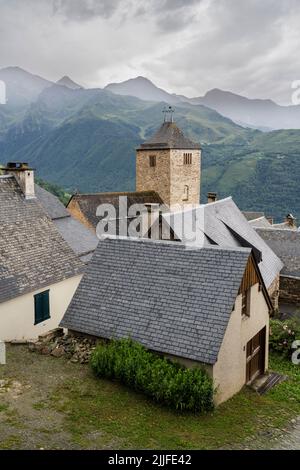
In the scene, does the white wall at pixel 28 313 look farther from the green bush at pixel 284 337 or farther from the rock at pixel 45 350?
the green bush at pixel 284 337

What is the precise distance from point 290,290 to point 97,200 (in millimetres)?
18380

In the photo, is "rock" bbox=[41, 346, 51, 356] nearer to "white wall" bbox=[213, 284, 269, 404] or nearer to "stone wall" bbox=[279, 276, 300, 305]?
"white wall" bbox=[213, 284, 269, 404]

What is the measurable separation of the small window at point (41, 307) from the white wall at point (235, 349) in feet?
28.0

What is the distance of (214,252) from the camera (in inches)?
519

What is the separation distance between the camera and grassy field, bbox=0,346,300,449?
29.5ft

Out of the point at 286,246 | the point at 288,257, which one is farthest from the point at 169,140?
the point at 288,257

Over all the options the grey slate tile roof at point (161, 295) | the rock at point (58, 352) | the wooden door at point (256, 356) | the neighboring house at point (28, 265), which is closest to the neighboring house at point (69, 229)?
the neighboring house at point (28, 265)

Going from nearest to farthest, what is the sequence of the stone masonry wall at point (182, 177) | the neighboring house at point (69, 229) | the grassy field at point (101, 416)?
the grassy field at point (101, 416) < the neighboring house at point (69, 229) < the stone masonry wall at point (182, 177)

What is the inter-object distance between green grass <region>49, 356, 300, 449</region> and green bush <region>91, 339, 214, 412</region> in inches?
9.6

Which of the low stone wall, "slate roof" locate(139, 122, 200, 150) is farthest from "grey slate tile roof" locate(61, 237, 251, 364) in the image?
"slate roof" locate(139, 122, 200, 150)

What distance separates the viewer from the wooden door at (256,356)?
45.5 feet

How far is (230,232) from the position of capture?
25531mm

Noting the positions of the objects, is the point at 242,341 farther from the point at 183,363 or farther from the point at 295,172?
the point at 295,172

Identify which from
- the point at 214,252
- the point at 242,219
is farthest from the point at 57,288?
the point at 242,219
